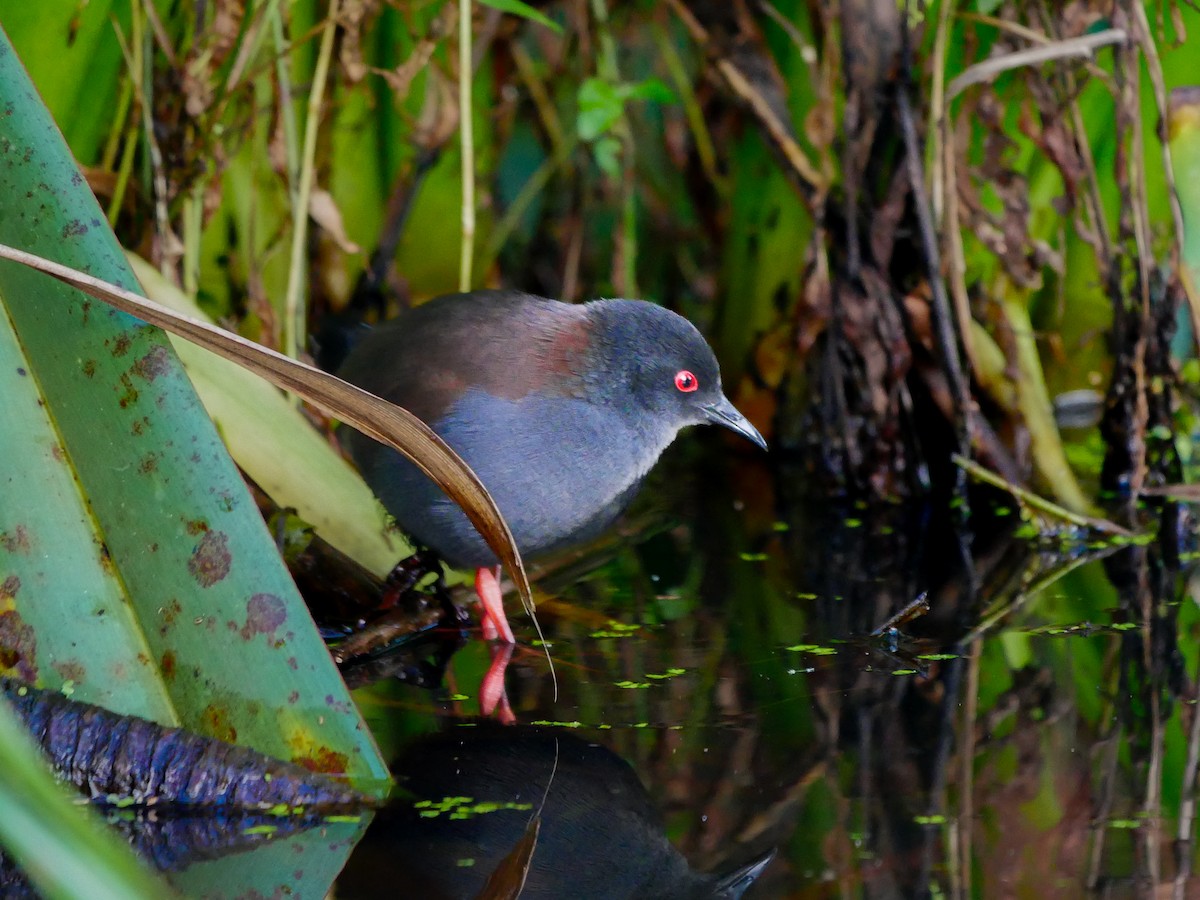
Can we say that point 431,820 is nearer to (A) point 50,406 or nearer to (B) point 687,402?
(A) point 50,406

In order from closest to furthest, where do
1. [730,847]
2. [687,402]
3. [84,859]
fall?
[84,859] < [730,847] < [687,402]

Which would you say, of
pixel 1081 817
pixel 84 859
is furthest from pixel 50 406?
pixel 1081 817

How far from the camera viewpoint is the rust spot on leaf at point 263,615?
1.88 metres

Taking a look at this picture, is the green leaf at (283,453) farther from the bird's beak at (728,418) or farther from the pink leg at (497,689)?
the bird's beak at (728,418)

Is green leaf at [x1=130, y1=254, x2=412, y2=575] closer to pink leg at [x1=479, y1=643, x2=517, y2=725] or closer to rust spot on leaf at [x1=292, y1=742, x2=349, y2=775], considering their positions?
pink leg at [x1=479, y1=643, x2=517, y2=725]

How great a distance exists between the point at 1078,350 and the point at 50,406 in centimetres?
300

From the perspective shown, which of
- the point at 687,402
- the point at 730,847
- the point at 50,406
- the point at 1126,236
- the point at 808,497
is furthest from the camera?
the point at 808,497

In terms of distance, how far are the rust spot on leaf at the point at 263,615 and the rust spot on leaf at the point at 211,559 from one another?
0.06m

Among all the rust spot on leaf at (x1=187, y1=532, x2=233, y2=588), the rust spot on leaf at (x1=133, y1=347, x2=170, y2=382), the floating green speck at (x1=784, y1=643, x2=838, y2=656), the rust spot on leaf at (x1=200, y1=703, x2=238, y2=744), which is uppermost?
the rust spot on leaf at (x1=133, y1=347, x2=170, y2=382)

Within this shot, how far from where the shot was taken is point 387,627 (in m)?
2.70

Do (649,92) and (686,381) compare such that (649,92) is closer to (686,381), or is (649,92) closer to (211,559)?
(686,381)

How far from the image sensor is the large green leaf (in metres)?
1.89

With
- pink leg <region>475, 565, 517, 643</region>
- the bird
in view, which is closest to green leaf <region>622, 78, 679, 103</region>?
the bird

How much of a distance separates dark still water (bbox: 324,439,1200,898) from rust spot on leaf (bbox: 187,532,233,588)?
40cm
